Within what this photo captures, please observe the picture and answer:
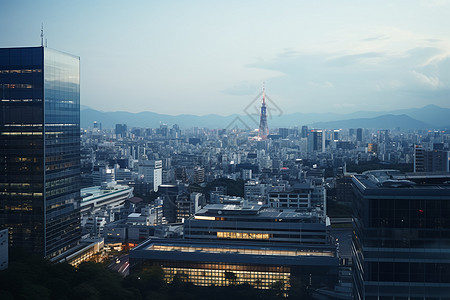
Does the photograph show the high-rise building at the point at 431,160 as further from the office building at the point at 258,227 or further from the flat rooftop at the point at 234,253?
the flat rooftop at the point at 234,253

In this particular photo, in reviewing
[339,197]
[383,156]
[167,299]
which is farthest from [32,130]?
[383,156]

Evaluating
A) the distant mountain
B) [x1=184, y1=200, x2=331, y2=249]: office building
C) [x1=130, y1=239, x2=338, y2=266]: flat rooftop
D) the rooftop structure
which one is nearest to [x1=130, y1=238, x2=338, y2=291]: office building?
[x1=130, y1=239, x2=338, y2=266]: flat rooftop

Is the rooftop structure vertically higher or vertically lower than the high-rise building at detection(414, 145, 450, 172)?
lower

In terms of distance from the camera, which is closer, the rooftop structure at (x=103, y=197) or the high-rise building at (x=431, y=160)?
the rooftop structure at (x=103, y=197)

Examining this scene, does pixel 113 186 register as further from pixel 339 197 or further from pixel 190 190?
pixel 339 197

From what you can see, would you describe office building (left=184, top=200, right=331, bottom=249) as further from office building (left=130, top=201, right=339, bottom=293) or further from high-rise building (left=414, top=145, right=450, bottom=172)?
high-rise building (left=414, top=145, right=450, bottom=172)

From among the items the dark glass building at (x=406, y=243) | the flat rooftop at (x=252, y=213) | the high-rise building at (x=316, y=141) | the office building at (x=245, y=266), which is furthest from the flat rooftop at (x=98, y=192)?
the high-rise building at (x=316, y=141)
